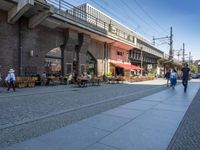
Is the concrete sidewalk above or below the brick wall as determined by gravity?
below

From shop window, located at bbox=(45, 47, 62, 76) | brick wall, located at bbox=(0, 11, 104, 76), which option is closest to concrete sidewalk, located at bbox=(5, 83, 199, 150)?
brick wall, located at bbox=(0, 11, 104, 76)

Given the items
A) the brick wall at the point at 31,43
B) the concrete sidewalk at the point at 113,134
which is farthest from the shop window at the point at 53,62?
the concrete sidewalk at the point at 113,134

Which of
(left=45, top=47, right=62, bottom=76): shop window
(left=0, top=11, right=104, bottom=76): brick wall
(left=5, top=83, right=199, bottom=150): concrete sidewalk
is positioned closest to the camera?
(left=5, top=83, right=199, bottom=150): concrete sidewalk

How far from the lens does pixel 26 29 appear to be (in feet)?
54.2

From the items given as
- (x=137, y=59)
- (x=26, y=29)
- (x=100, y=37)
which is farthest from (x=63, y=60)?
(x=137, y=59)

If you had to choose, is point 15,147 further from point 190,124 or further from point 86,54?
point 86,54

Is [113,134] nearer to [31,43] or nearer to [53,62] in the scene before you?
[31,43]

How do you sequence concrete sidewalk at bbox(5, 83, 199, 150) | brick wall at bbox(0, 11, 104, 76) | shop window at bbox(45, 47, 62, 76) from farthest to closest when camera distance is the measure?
shop window at bbox(45, 47, 62, 76)
brick wall at bbox(0, 11, 104, 76)
concrete sidewalk at bbox(5, 83, 199, 150)

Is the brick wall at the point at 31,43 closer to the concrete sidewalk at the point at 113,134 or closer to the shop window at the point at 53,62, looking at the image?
the shop window at the point at 53,62

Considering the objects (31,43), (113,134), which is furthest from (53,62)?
(113,134)

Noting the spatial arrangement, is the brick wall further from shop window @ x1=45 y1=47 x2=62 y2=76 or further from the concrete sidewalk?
the concrete sidewalk

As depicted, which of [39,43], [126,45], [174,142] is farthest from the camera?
[126,45]

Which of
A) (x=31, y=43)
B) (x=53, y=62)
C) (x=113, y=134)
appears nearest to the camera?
(x=113, y=134)

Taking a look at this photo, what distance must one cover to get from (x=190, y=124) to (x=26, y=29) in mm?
15478
